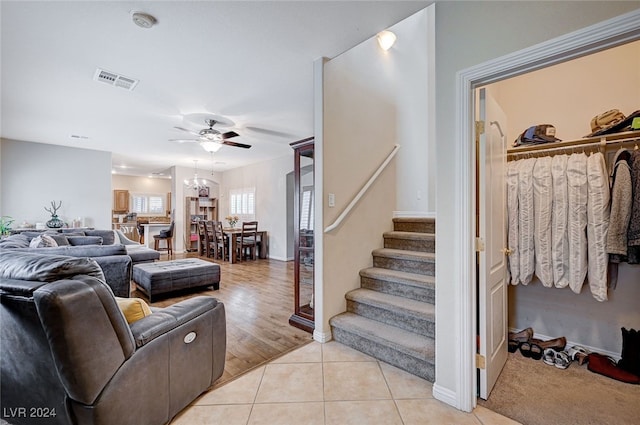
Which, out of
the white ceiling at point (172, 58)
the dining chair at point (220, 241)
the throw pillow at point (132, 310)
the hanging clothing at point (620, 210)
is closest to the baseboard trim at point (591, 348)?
the hanging clothing at point (620, 210)

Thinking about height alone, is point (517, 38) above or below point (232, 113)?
below

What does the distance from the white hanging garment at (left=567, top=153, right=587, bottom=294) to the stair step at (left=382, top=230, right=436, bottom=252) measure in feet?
3.48

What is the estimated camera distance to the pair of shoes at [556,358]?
7.10 feet

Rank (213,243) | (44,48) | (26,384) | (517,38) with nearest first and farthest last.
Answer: (26,384), (517,38), (44,48), (213,243)

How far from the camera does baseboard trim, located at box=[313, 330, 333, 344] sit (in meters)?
2.54

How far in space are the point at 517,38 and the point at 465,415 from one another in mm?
2169

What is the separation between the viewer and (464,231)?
1659 millimetres

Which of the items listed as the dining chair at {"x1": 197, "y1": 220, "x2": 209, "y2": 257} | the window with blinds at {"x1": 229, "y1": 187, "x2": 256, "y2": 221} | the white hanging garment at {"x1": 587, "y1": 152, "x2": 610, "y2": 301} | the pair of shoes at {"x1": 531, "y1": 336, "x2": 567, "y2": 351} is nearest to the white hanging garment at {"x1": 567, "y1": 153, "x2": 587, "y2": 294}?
the white hanging garment at {"x1": 587, "y1": 152, "x2": 610, "y2": 301}

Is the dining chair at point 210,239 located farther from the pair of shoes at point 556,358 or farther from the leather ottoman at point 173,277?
the pair of shoes at point 556,358

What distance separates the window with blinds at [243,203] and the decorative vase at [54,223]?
416 centimetres

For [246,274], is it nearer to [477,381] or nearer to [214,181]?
[477,381]

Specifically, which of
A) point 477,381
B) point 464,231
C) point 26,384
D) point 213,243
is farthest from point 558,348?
point 213,243

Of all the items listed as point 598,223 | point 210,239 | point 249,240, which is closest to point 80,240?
point 210,239

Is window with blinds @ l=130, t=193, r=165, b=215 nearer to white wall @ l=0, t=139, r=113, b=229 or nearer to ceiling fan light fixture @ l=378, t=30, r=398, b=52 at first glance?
white wall @ l=0, t=139, r=113, b=229
